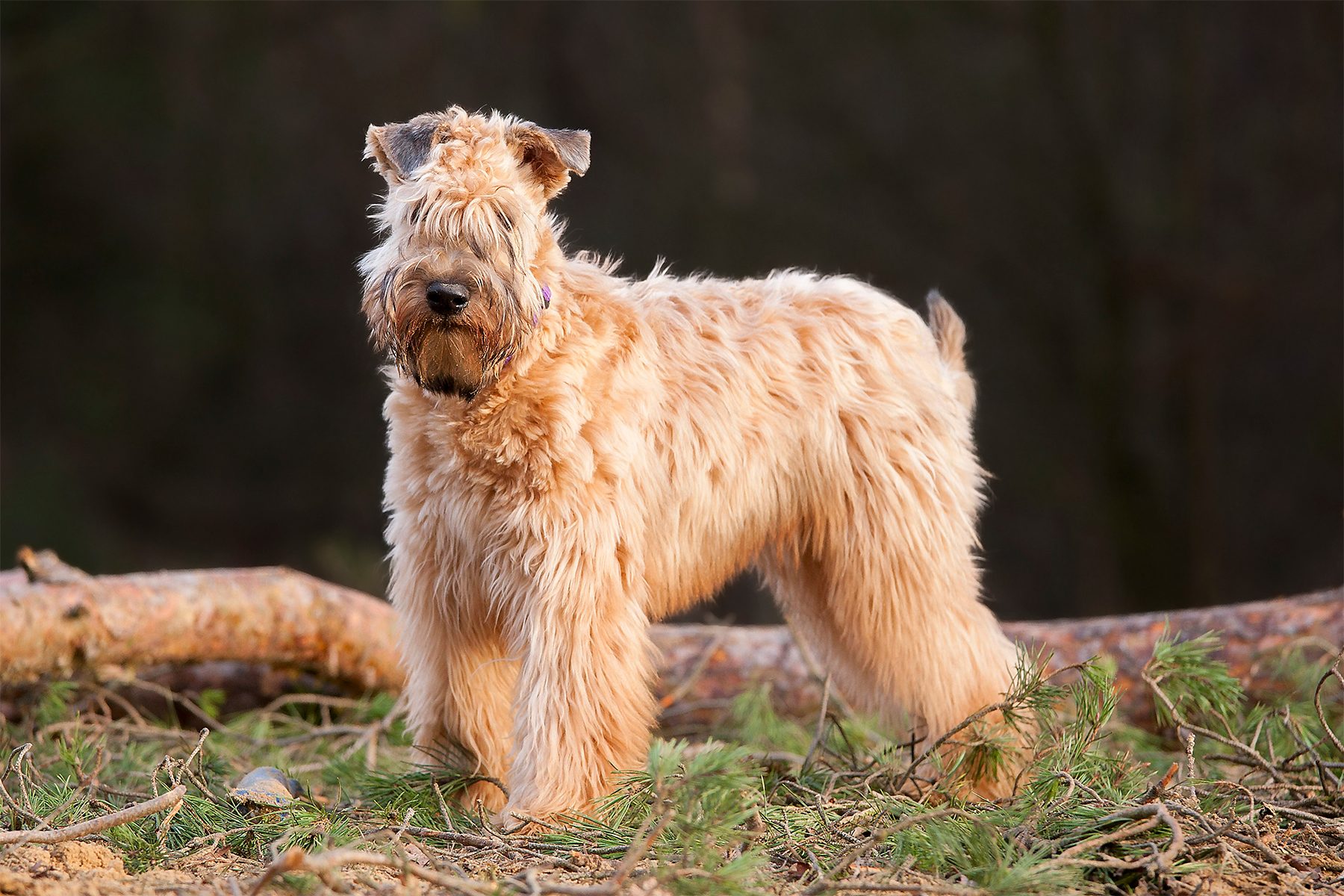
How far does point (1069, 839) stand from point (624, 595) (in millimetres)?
1508

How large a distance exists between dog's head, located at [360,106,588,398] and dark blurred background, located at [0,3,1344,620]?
7733mm

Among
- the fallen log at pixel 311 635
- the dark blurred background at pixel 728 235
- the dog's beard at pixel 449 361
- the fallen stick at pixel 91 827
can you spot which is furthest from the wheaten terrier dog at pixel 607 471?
the dark blurred background at pixel 728 235

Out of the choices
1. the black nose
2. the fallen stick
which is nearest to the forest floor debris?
the fallen stick

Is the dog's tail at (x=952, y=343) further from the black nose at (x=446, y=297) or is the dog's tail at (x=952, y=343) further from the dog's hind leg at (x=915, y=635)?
the black nose at (x=446, y=297)

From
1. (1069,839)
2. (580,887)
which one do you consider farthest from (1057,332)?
(580,887)

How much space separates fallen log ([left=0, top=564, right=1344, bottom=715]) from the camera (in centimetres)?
509

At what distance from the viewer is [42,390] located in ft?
41.1

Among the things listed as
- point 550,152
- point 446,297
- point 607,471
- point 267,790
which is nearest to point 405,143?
point 550,152

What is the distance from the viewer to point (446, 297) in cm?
371

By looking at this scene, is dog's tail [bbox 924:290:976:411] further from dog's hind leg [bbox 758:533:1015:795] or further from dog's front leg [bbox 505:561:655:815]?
dog's front leg [bbox 505:561:655:815]

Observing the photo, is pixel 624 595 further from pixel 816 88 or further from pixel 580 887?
pixel 816 88

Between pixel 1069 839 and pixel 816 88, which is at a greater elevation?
pixel 816 88

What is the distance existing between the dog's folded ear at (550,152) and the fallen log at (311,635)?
232 centimetres

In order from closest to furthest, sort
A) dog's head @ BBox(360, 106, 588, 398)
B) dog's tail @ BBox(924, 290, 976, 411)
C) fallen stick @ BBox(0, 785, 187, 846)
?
1. fallen stick @ BBox(0, 785, 187, 846)
2. dog's head @ BBox(360, 106, 588, 398)
3. dog's tail @ BBox(924, 290, 976, 411)
